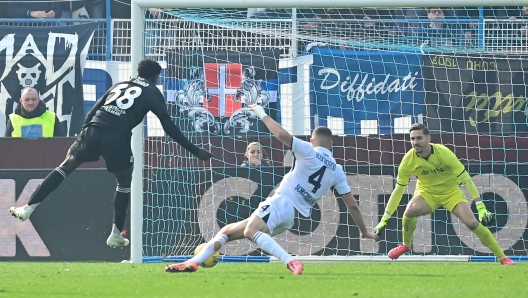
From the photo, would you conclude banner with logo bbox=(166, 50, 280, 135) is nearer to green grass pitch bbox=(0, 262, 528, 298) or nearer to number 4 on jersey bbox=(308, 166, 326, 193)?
green grass pitch bbox=(0, 262, 528, 298)

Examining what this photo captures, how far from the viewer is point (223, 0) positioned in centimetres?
1204

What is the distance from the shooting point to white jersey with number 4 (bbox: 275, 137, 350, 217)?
30.8 feet

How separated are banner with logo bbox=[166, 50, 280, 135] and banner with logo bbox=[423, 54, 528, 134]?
2444mm

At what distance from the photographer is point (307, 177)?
945cm

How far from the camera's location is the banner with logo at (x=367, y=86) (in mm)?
14977

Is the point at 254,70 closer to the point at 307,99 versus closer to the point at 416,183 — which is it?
the point at 307,99

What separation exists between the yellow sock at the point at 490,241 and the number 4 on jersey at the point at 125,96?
446 centimetres

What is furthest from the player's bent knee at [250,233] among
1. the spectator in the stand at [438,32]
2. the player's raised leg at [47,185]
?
the spectator in the stand at [438,32]

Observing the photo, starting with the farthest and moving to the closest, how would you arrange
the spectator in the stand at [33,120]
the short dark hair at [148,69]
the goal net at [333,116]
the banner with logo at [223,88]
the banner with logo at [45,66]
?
the banner with logo at [45,66]
the spectator in the stand at [33,120]
the banner with logo at [223,88]
the goal net at [333,116]
the short dark hair at [148,69]

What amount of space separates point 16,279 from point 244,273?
7.12 feet

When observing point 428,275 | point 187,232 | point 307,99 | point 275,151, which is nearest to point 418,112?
point 307,99

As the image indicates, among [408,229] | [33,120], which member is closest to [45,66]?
[33,120]

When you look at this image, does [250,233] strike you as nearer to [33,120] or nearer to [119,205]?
[119,205]

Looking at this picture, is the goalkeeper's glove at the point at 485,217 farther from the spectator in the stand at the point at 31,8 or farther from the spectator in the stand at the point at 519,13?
the spectator in the stand at the point at 31,8
